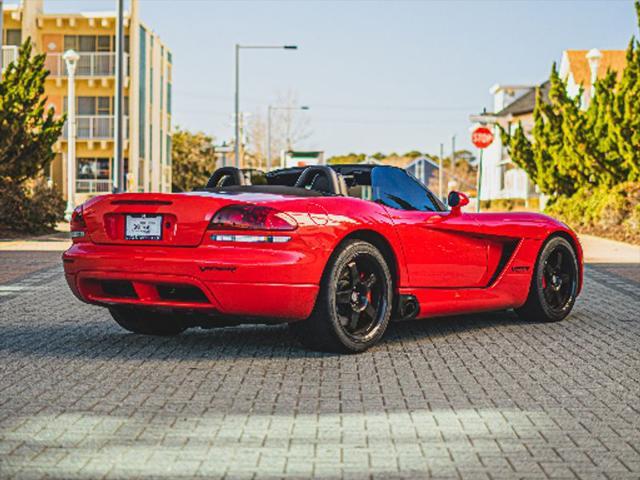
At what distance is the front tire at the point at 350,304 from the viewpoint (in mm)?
7840

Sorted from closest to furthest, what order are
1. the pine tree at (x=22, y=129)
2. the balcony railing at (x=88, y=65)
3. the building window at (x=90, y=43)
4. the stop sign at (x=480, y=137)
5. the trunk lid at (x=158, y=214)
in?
1. the trunk lid at (x=158, y=214)
2. the stop sign at (x=480, y=137)
3. the pine tree at (x=22, y=129)
4. the balcony railing at (x=88, y=65)
5. the building window at (x=90, y=43)

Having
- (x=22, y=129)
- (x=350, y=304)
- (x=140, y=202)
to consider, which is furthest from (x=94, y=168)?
(x=350, y=304)

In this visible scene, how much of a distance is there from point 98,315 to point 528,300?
3801 millimetres

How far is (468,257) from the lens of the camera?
924 centimetres

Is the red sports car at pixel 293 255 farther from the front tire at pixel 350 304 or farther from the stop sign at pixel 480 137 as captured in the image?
the stop sign at pixel 480 137

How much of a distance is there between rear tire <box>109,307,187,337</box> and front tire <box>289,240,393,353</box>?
1294 millimetres

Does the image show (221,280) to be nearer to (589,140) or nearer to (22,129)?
(22,129)

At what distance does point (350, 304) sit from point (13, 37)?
54.3m

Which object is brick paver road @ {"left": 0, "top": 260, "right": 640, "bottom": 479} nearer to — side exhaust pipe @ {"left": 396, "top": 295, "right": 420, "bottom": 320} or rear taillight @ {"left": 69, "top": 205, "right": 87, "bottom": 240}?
side exhaust pipe @ {"left": 396, "top": 295, "right": 420, "bottom": 320}

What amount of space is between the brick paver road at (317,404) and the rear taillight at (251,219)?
891 mm

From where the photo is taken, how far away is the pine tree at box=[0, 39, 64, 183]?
2686cm

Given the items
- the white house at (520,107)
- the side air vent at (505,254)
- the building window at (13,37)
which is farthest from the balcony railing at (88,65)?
the side air vent at (505,254)

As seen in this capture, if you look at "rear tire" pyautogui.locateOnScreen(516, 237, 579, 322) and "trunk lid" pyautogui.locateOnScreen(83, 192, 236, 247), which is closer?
"trunk lid" pyautogui.locateOnScreen(83, 192, 236, 247)

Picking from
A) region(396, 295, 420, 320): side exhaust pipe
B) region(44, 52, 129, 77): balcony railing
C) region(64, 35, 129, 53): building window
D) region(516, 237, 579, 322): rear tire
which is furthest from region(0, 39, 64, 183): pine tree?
region(64, 35, 129, 53): building window
